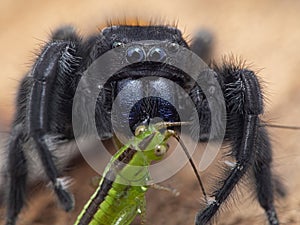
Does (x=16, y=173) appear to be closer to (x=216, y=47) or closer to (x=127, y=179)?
(x=127, y=179)

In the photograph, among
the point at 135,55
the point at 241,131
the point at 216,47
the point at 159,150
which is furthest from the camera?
the point at 216,47

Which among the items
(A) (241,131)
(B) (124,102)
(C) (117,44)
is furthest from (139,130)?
(C) (117,44)

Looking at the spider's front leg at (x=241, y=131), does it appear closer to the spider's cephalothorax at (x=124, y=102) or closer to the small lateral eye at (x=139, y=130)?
the spider's cephalothorax at (x=124, y=102)

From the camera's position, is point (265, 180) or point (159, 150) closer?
point (159, 150)

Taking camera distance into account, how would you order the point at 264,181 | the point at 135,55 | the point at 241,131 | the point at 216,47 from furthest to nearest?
the point at 216,47
the point at 264,181
the point at 135,55
the point at 241,131

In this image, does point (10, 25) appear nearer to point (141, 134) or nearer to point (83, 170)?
point (83, 170)

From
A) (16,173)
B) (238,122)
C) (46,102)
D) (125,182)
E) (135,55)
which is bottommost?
(16,173)

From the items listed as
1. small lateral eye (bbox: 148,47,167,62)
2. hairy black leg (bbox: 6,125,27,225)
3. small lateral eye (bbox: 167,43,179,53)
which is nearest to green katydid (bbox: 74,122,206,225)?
small lateral eye (bbox: 148,47,167,62)
